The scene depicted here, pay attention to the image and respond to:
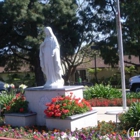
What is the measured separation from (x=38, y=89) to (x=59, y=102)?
120 cm

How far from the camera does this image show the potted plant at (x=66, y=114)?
8.12 m

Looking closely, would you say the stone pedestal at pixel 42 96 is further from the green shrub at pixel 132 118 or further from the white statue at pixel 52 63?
the green shrub at pixel 132 118

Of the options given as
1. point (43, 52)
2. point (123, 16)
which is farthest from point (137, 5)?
point (43, 52)

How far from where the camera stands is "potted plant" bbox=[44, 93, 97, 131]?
8.12m

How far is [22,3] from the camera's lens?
82.9ft

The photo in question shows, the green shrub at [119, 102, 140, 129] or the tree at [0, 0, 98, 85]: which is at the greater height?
the tree at [0, 0, 98, 85]

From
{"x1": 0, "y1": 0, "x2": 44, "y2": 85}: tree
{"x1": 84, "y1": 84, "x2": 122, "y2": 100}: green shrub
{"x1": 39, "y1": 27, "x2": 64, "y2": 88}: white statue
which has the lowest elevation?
{"x1": 84, "y1": 84, "x2": 122, "y2": 100}: green shrub

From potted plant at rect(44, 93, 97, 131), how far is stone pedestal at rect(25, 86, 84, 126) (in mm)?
390

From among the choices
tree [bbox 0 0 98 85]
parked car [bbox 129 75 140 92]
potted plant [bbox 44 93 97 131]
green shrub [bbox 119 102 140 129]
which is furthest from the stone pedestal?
tree [bbox 0 0 98 85]

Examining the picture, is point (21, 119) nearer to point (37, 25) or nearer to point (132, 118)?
point (132, 118)

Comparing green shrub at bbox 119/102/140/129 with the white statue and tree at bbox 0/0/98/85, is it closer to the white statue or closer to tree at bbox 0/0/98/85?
the white statue

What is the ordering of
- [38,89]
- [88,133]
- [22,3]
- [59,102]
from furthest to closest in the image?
[22,3]
[38,89]
[59,102]
[88,133]

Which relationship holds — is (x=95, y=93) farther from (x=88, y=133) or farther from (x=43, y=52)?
(x=88, y=133)

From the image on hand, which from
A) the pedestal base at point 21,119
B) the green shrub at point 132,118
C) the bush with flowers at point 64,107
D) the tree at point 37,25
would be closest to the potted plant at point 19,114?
the pedestal base at point 21,119
